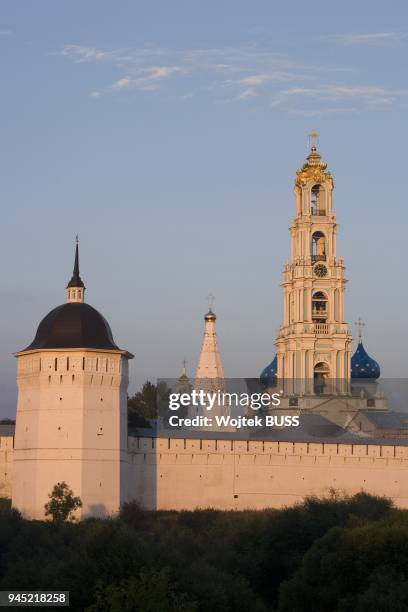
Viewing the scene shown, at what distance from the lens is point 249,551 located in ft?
130

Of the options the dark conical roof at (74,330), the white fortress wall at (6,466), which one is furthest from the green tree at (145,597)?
the white fortress wall at (6,466)

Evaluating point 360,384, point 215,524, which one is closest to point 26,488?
point 215,524

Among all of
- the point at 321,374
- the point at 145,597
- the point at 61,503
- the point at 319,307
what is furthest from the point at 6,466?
the point at 145,597

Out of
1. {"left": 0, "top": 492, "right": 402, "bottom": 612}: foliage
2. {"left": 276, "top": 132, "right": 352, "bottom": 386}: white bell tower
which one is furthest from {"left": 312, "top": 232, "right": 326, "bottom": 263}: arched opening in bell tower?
{"left": 0, "top": 492, "right": 402, "bottom": 612}: foliage

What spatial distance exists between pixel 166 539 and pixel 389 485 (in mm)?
16673

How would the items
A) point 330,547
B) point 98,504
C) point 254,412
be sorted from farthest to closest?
point 254,412
point 98,504
point 330,547

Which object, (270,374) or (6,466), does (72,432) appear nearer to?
(6,466)

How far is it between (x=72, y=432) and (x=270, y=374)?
1010 inches

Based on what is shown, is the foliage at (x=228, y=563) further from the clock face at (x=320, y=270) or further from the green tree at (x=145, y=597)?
the clock face at (x=320, y=270)

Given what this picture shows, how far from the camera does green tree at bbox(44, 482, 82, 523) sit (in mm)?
45734

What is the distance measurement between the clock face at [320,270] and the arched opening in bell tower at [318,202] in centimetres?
213

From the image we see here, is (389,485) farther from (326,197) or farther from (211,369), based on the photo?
(326,197)

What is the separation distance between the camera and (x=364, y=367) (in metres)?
72.1

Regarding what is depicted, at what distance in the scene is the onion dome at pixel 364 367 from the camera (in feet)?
236
